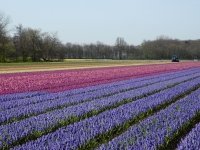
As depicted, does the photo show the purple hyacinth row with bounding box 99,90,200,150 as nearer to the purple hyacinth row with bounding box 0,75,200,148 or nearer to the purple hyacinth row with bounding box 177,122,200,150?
the purple hyacinth row with bounding box 177,122,200,150

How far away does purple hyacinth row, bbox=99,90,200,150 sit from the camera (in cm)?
712

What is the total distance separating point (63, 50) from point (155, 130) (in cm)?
12363

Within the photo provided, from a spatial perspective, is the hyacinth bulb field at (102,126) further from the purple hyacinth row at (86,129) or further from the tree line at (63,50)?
the tree line at (63,50)

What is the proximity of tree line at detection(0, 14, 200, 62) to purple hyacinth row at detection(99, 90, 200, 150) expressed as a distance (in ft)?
240

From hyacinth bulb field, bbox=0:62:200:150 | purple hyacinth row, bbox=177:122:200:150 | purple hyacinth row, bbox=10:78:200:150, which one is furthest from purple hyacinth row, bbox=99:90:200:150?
purple hyacinth row, bbox=10:78:200:150

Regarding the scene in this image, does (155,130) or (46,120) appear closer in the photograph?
(155,130)

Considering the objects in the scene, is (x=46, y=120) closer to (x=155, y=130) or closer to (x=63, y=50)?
(x=155, y=130)

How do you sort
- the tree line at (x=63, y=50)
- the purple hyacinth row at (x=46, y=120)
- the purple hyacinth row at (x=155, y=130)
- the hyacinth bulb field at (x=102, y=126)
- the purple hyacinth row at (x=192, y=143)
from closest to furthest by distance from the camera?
the purple hyacinth row at (x=192, y=143)
the purple hyacinth row at (x=155, y=130)
the hyacinth bulb field at (x=102, y=126)
the purple hyacinth row at (x=46, y=120)
the tree line at (x=63, y=50)

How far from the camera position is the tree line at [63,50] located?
9571cm

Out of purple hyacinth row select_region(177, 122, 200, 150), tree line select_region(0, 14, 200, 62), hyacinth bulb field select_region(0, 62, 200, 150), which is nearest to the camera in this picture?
purple hyacinth row select_region(177, 122, 200, 150)

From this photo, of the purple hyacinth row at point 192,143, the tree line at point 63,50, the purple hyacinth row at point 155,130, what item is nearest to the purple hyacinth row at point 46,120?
the purple hyacinth row at point 155,130

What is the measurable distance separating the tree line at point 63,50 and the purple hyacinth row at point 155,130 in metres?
73.3

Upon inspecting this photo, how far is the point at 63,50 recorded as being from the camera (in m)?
131

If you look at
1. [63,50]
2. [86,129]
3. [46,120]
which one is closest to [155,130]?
[86,129]
